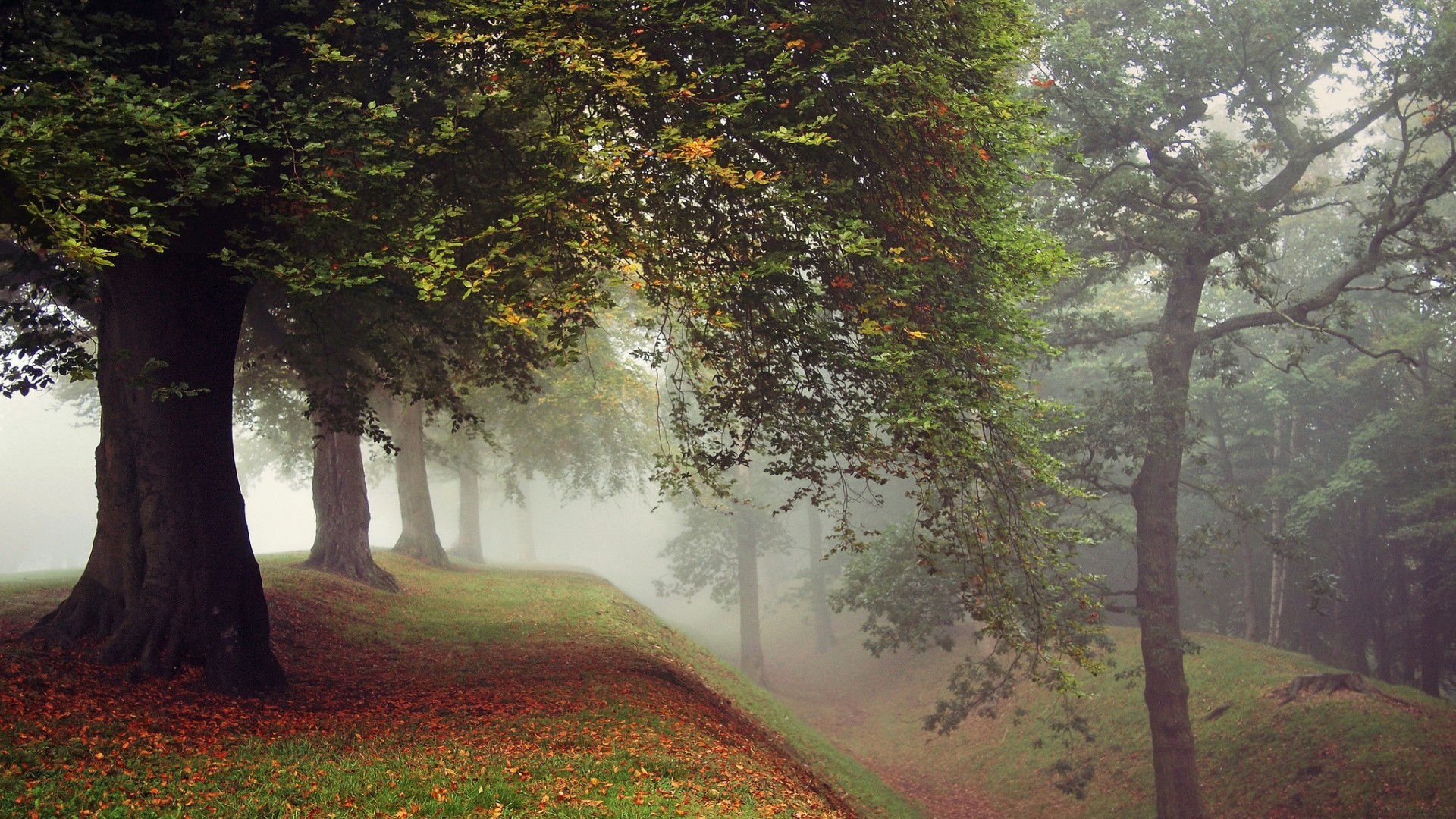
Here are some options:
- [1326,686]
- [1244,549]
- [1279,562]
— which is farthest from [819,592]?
[1326,686]

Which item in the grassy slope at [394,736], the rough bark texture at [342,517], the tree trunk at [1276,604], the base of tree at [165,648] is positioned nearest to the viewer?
the grassy slope at [394,736]

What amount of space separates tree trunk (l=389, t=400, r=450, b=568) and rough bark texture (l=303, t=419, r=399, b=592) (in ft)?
20.1

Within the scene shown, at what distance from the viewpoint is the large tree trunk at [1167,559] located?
17.4m

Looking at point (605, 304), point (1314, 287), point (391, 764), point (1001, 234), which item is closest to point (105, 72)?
point (605, 304)

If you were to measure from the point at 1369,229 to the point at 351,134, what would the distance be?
18809mm

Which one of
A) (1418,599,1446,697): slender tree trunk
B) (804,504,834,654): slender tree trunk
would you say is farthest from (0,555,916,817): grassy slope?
(804,504,834,654): slender tree trunk

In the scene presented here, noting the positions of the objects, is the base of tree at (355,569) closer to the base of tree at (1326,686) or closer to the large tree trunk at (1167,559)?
the large tree trunk at (1167,559)

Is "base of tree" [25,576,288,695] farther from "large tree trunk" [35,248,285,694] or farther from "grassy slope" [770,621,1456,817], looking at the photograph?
"grassy slope" [770,621,1456,817]

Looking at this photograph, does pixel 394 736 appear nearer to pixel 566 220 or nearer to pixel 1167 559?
pixel 566 220

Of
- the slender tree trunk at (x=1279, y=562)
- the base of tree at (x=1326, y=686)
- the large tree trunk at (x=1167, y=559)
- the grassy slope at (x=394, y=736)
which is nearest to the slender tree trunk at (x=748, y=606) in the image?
the large tree trunk at (x=1167, y=559)

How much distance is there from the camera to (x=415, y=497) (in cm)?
2748

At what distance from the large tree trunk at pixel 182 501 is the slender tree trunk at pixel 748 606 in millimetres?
26127

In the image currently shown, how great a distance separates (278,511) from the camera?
16438cm

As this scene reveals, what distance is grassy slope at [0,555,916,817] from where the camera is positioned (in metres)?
6.90
